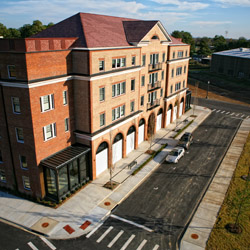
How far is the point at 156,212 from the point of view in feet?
86.2

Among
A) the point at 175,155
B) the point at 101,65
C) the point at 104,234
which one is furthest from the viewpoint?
the point at 175,155

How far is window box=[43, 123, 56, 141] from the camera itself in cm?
2668

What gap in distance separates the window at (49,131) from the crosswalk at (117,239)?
10.9 m

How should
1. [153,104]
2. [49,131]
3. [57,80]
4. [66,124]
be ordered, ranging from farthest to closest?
[153,104], [66,124], [49,131], [57,80]

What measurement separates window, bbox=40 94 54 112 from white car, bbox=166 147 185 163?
Answer: 62.5 feet

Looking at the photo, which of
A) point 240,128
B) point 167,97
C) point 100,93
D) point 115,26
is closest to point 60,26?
point 115,26

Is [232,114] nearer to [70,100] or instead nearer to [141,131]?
[141,131]

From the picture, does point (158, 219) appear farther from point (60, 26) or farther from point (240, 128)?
point (240, 128)

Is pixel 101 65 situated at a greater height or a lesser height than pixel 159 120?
greater

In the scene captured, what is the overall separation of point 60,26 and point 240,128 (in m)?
40.0

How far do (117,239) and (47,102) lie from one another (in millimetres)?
15324

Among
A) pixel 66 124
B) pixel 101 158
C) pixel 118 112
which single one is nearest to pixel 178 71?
pixel 118 112

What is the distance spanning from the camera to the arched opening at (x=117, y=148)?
3512 centimetres

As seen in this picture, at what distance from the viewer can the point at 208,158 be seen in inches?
1517
